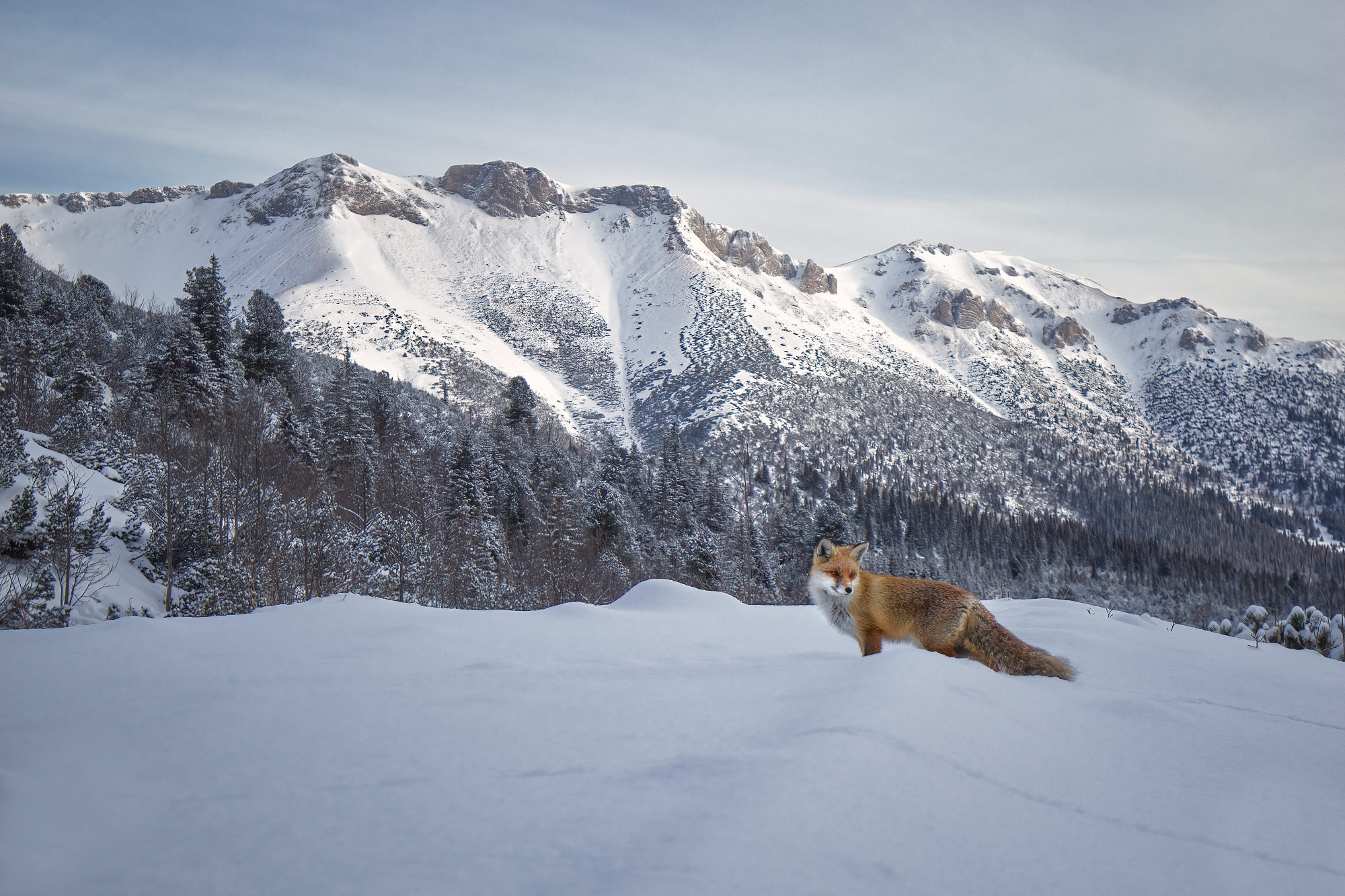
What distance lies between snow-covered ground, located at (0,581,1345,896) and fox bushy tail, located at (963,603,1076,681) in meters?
0.38

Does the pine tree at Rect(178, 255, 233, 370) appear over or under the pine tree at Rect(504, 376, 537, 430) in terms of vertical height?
over

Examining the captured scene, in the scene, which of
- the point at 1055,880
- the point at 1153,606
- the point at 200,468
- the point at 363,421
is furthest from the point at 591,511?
the point at 1153,606

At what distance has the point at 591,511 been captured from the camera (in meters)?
43.0

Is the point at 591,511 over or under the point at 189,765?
under

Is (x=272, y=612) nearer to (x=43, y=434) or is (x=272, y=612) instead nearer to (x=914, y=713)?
(x=914, y=713)

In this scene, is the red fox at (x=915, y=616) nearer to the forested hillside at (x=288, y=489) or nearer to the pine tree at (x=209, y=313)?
the forested hillside at (x=288, y=489)

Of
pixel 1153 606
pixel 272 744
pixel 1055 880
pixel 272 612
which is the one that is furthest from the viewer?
pixel 1153 606

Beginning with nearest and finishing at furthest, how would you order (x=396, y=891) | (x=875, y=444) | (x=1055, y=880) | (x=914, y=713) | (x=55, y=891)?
(x=55, y=891) < (x=396, y=891) < (x=1055, y=880) < (x=914, y=713) < (x=875, y=444)

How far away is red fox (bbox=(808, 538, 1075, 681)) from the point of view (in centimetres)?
418

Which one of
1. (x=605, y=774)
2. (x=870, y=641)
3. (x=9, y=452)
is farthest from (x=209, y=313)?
(x=605, y=774)

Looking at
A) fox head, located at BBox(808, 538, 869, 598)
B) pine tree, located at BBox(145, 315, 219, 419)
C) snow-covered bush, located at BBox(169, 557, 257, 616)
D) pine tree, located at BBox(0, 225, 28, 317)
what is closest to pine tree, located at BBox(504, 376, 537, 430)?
pine tree, located at BBox(145, 315, 219, 419)

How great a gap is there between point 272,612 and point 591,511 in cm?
3936

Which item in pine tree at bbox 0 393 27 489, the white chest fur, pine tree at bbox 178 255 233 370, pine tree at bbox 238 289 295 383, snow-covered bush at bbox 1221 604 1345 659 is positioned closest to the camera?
the white chest fur

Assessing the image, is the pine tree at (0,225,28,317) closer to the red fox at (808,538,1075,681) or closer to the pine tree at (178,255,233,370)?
the pine tree at (178,255,233,370)
